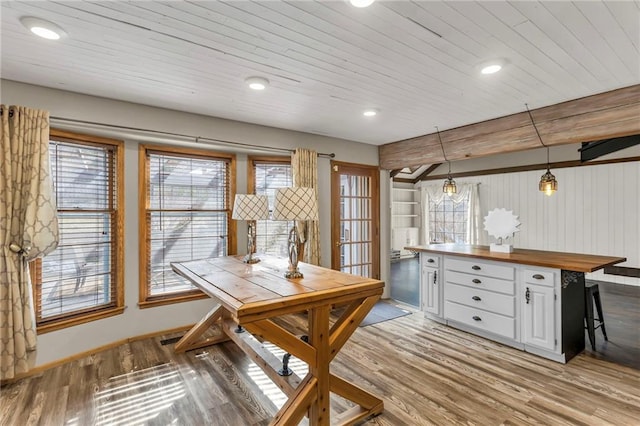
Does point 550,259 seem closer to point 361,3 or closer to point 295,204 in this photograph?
point 295,204

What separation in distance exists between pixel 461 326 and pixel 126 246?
387 cm

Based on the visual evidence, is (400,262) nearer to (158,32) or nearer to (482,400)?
(482,400)

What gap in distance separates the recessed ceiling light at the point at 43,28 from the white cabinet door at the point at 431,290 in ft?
13.3

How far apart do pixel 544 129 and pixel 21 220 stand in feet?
16.0

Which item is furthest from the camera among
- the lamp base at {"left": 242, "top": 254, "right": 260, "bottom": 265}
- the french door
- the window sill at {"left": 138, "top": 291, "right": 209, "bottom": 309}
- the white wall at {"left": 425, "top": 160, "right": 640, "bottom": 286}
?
the white wall at {"left": 425, "top": 160, "right": 640, "bottom": 286}

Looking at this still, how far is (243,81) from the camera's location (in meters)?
2.58

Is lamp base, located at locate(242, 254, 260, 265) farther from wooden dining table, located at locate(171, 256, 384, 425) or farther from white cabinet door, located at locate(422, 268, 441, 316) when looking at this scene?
white cabinet door, located at locate(422, 268, 441, 316)

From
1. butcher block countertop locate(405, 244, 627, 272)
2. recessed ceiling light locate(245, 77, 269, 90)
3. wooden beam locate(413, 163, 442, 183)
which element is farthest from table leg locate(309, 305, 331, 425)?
wooden beam locate(413, 163, 442, 183)

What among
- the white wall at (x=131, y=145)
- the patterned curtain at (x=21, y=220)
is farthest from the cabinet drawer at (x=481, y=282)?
the patterned curtain at (x=21, y=220)

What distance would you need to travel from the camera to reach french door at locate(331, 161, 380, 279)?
461cm

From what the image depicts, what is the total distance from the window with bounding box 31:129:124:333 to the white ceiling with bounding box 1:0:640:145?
0.59 m

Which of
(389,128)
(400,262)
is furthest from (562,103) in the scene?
(400,262)

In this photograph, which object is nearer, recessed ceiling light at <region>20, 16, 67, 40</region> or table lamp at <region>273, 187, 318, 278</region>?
recessed ceiling light at <region>20, 16, 67, 40</region>

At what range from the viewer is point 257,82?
8.39 ft
